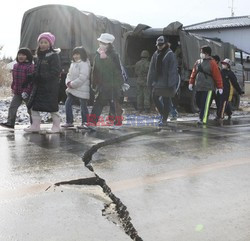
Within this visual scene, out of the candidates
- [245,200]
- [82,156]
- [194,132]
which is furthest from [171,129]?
[245,200]

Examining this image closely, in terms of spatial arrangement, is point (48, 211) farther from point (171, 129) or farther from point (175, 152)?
point (171, 129)

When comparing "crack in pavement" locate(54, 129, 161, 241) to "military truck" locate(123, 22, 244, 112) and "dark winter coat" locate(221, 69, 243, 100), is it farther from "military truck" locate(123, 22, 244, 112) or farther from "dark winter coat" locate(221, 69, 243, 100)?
"military truck" locate(123, 22, 244, 112)

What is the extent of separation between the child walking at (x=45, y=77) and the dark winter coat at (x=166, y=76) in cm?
210

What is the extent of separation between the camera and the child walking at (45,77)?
19.5 feet

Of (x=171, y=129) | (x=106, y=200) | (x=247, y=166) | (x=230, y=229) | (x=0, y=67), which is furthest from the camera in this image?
(x=0, y=67)

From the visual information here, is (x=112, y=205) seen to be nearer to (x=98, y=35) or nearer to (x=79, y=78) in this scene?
(x=79, y=78)

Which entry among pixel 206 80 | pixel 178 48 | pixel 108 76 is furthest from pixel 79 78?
pixel 178 48

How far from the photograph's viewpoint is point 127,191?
10.00ft

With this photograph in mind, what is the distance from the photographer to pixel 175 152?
15.7 ft

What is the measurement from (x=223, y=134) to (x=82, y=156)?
310 cm

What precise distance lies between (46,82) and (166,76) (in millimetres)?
2374

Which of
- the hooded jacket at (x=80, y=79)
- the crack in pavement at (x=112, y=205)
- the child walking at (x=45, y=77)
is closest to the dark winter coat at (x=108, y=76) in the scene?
the hooded jacket at (x=80, y=79)

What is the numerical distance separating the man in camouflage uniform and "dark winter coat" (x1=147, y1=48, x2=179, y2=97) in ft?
11.1

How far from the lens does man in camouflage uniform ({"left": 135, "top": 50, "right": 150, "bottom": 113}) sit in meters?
11.0
